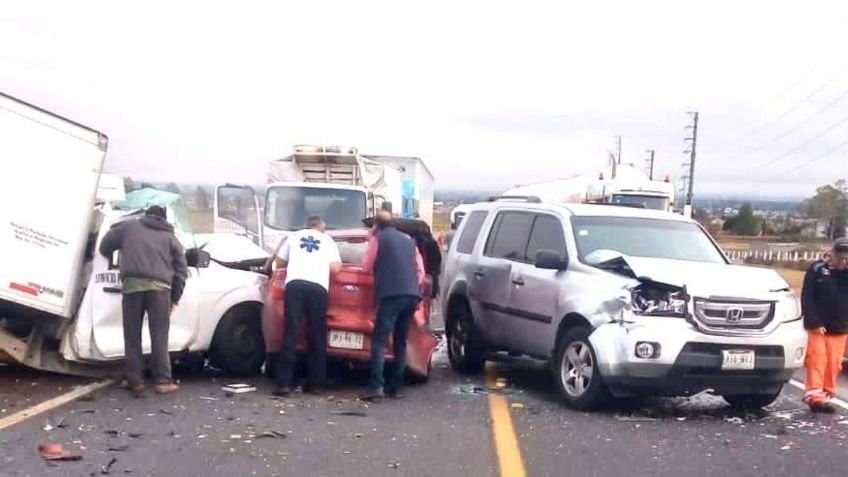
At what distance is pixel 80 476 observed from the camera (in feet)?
21.9

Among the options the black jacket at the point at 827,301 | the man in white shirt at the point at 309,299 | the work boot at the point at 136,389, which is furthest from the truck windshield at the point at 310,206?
the black jacket at the point at 827,301

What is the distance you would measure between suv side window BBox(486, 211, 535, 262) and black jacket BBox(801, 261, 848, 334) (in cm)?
267

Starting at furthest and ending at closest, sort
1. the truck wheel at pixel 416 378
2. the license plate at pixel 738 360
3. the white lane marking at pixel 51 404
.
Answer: the truck wheel at pixel 416 378 → the license plate at pixel 738 360 → the white lane marking at pixel 51 404

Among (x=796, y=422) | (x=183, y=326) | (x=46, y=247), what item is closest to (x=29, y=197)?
(x=46, y=247)

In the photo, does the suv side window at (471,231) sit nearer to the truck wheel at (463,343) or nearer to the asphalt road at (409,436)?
the truck wheel at (463,343)

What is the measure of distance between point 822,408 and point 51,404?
21.4ft

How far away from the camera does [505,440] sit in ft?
26.5

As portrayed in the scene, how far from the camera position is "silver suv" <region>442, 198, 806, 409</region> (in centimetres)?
895

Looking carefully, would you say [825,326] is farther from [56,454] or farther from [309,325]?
[56,454]

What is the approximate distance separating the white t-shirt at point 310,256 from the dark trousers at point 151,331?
3.63 ft

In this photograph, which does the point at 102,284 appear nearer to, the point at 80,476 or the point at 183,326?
the point at 183,326

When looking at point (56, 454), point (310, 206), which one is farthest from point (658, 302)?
point (310, 206)

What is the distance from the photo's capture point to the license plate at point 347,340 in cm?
998

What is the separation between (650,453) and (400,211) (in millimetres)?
17357
